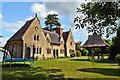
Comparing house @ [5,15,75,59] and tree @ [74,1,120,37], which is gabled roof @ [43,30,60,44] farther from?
tree @ [74,1,120,37]

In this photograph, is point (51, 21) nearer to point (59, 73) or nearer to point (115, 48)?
point (115, 48)

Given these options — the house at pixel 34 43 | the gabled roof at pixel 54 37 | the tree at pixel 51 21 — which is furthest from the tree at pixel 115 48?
the tree at pixel 51 21

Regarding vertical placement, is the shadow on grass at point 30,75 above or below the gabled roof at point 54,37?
below

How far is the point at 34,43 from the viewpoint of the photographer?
49438mm

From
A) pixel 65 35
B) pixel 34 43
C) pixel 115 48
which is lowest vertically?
pixel 115 48

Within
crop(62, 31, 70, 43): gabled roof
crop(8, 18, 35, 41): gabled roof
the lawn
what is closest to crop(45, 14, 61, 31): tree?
crop(62, 31, 70, 43): gabled roof

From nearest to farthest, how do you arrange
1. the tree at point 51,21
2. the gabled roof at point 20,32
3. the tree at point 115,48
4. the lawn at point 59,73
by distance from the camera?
the lawn at point 59,73 → the tree at point 115,48 → the gabled roof at point 20,32 → the tree at point 51,21

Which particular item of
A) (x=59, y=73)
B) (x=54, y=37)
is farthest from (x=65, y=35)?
(x=59, y=73)

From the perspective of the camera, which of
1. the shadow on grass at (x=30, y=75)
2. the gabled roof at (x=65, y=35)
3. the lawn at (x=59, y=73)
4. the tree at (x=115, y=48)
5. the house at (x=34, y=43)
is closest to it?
the shadow on grass at (x=30, y=75)

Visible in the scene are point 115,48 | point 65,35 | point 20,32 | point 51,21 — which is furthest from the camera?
point 51,21

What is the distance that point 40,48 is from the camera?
5166 centimetres

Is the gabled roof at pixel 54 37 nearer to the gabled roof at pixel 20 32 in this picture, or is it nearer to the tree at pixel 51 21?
the gabled roof at pixel 20 32

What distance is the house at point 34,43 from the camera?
46263 millimetres

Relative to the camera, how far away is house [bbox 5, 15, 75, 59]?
46.3m
